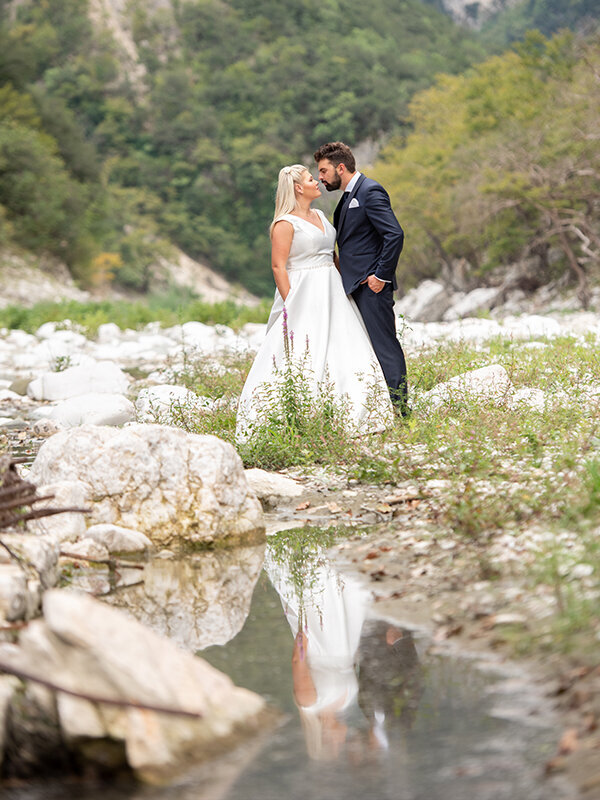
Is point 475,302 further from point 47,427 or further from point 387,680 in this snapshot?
point 387,680

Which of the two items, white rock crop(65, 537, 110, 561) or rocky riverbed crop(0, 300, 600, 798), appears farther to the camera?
white rock crop(65, 537, 110, 561)

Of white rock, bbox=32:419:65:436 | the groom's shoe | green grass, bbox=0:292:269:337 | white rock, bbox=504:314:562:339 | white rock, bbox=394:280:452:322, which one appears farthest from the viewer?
white rock, bbox=394:280:452:322

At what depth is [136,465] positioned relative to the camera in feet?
19.2

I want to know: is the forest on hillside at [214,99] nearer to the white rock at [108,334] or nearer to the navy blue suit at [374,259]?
the white rock at [108,334]

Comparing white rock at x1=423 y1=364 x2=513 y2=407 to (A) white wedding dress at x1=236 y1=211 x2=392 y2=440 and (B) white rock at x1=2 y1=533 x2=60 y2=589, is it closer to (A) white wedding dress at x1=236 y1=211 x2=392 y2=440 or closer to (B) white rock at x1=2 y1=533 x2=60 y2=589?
(A) white wedding dress at x1=236 y1=211 x2=392 y2=440

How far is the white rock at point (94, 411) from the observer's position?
984 cm

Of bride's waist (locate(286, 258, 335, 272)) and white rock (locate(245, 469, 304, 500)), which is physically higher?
bride's waist (locate(286, 258, 335, 272))

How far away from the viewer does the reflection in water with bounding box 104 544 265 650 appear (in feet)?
14.5

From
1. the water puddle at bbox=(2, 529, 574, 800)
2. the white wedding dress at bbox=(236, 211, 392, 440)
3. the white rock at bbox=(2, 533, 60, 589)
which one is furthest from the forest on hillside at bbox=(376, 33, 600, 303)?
the white rock at bbox=(2, 533, 60, 589)

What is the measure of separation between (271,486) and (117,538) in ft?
4.68

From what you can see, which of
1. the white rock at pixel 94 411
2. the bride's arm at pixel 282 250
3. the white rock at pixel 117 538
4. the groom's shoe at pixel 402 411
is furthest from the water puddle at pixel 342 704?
the white rock at pixel 94 411

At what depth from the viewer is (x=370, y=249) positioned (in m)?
7.94

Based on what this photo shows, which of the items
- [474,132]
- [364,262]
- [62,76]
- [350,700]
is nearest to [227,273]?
[62,76]

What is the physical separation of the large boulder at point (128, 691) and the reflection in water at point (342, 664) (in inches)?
11.4
